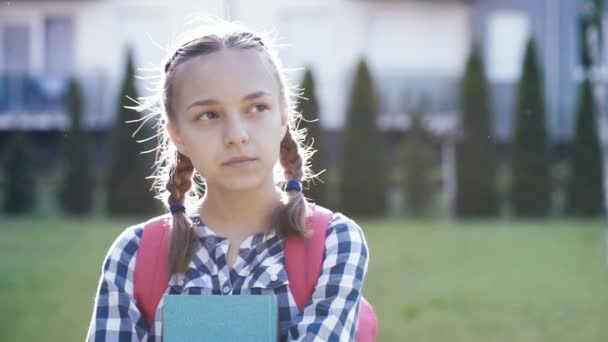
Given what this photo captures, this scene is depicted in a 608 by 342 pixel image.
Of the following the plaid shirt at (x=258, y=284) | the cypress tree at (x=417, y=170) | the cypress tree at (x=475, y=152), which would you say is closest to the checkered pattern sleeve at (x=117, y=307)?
the plaid shirt at (x=258, y=284)

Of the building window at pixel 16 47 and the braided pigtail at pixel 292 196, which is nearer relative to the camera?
the braided pigtail at pixel 292 196

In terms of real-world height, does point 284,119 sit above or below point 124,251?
above

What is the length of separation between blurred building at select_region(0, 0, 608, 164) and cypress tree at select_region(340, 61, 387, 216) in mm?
4108

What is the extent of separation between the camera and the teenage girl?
6.51 feet

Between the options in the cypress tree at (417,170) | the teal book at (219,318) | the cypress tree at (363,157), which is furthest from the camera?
the cypress tree at (417,170)

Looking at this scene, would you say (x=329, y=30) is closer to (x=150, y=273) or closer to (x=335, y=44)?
(x=335, y=44)

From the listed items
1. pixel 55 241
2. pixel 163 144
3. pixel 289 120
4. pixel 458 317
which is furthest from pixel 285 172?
pixel 55 241

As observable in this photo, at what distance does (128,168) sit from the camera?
1224 cm

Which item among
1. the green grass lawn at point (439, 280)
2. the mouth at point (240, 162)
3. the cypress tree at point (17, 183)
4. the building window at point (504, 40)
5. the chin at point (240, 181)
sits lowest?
the green grass lawn at point (439, 280)

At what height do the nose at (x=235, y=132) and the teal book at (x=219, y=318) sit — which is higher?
the nose at (x=235, y=132)

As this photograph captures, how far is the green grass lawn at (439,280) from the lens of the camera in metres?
5.71

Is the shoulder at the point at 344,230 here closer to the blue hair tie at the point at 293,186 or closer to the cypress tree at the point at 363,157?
the blue hair tie at the point at 293,186

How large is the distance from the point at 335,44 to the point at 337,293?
48.1ft

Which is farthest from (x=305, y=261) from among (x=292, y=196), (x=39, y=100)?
(x=39, y=100)
